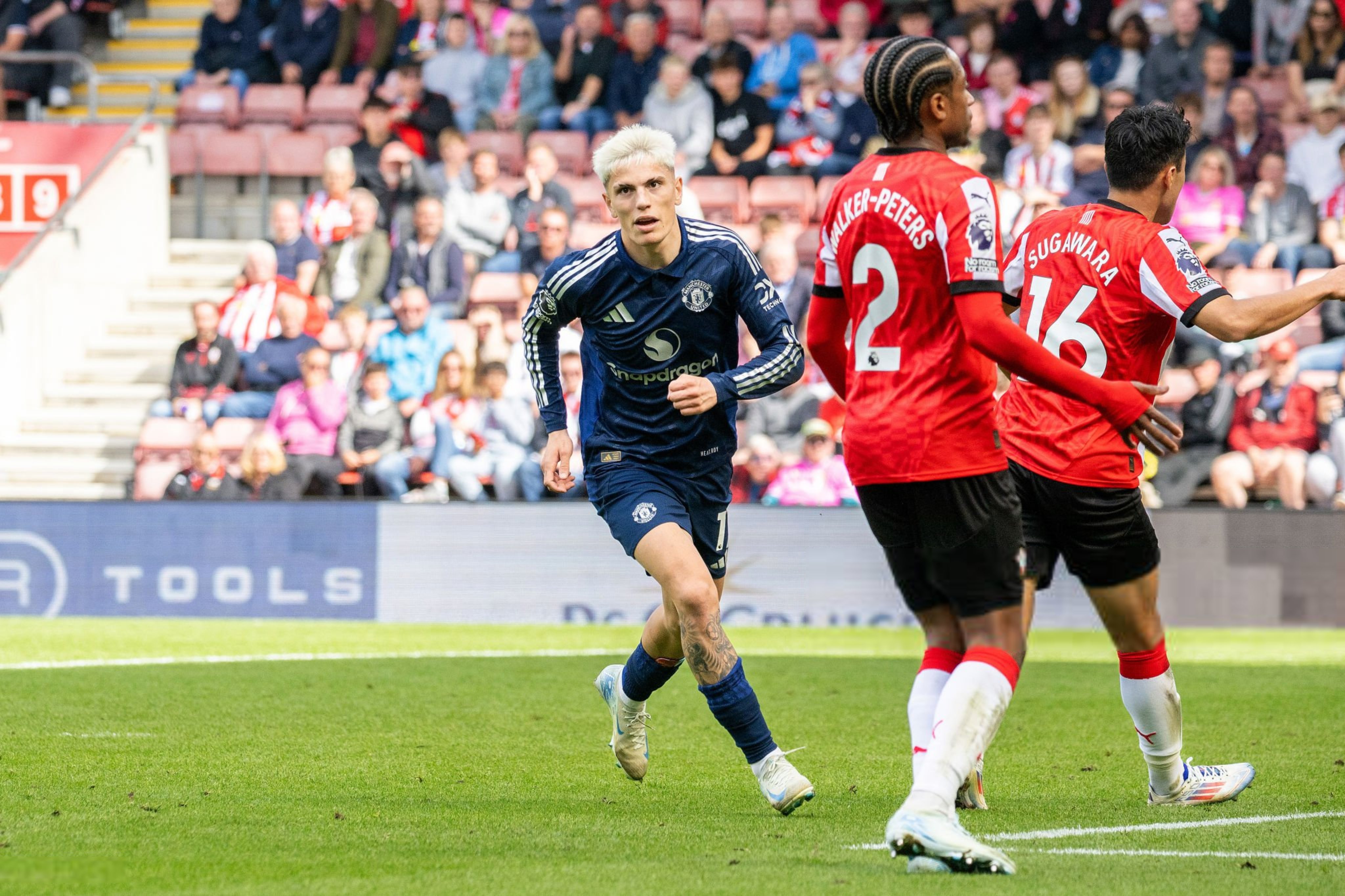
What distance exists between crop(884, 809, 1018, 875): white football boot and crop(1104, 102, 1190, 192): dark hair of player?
2.35 meters

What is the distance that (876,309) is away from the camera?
499 cm

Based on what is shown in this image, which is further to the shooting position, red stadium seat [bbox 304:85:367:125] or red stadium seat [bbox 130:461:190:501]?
red stadium seat [bbox 304:85:367:125]

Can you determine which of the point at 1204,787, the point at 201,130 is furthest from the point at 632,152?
the point at 201,130

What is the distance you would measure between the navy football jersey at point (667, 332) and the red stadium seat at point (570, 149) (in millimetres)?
13025

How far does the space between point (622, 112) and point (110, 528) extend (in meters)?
7.29

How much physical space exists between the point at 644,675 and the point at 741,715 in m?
0.70

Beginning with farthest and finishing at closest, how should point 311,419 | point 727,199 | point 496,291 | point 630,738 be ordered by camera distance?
point 727,199 < point 496,291 < point 311,419 < point 630,738

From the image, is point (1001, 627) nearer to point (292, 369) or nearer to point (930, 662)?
point (930, 662)

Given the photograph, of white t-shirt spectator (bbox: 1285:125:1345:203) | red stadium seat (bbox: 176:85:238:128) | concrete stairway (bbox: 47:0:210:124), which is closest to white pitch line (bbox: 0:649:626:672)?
white t-shirt spectator (bbox: 1285:125:1345:203)

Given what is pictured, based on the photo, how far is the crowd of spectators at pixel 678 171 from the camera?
15.5m

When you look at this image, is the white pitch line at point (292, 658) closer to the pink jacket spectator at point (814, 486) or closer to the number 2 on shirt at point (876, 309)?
the pink jacket spectator at point (814, 486)

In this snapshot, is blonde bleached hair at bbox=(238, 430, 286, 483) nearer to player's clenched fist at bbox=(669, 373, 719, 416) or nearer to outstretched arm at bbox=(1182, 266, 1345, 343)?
player's clenched fist at bbox=(669, 373, 719, 416)

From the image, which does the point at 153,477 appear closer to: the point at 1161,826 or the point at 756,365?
the point at 756,365

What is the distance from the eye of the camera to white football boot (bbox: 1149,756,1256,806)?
611 centimetres
